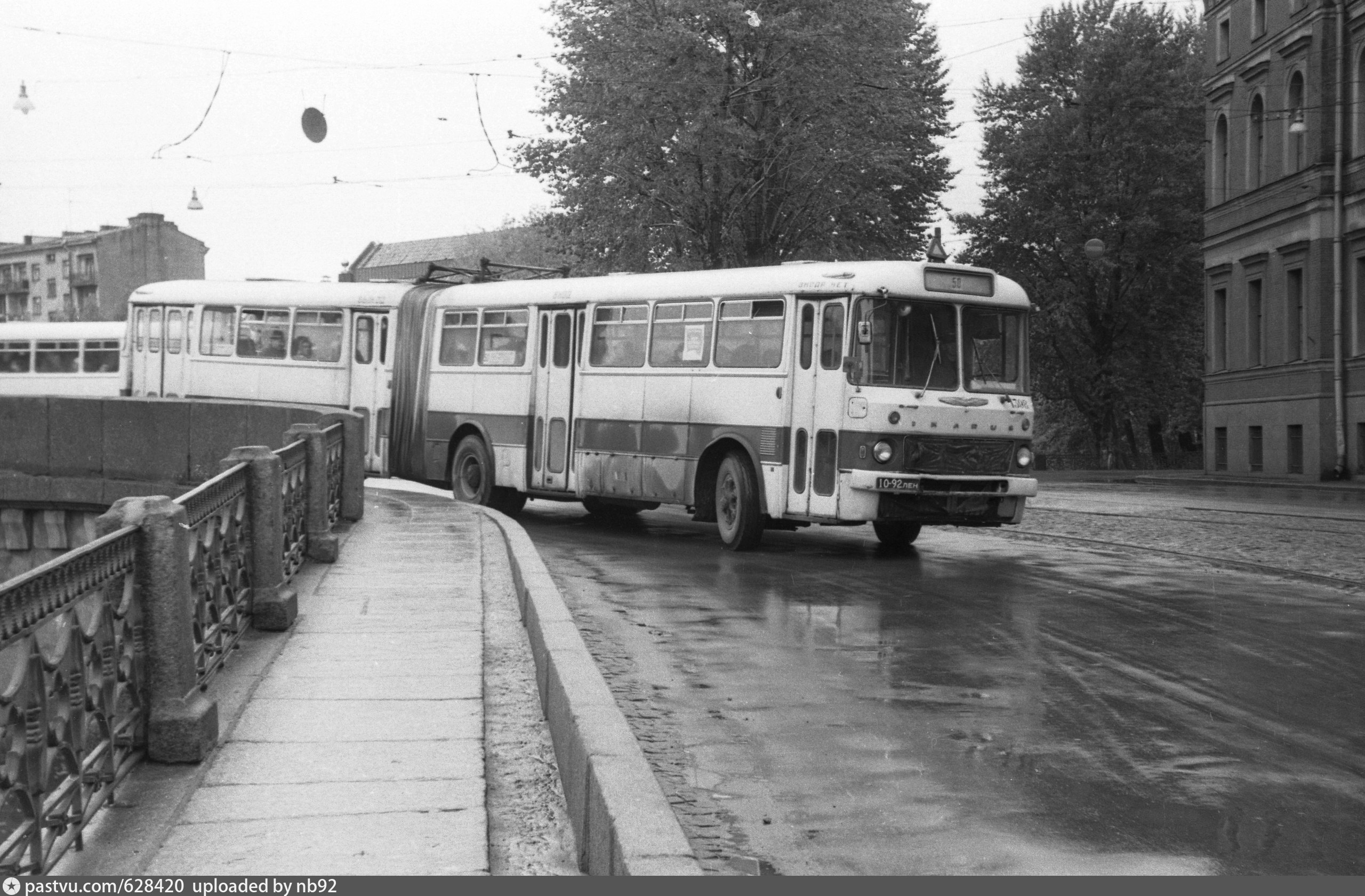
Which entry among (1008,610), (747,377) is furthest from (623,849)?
(747,377)

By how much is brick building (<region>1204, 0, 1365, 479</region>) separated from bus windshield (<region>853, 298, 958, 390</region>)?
23656mm

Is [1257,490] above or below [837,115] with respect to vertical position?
below

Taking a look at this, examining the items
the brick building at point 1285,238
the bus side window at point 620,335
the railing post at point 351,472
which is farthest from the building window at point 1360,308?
the railing post at point 351,472

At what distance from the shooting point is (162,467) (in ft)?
77.1

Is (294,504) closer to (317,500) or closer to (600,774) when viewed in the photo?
(317,500)

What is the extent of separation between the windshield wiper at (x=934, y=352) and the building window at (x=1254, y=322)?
29660 millimetres

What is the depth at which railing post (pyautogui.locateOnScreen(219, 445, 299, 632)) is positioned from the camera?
9570 millimetres

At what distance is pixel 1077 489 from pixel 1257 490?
12.5 feet

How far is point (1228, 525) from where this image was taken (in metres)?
20.8

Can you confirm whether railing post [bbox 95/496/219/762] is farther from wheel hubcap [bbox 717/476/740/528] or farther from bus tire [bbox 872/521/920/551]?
bus tire [bbox 872/521/920/551]

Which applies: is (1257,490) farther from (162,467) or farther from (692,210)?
(162,467)

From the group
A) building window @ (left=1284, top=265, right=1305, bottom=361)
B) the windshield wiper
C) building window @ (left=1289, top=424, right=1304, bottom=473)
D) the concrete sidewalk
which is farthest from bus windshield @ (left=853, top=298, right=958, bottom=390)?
building window @ (left=1284, top=265, right=1305, bottom=361)

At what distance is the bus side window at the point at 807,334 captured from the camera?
53.8ft

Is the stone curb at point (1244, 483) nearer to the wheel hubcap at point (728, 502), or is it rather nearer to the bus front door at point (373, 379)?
the bus front door at point (373, 379)
